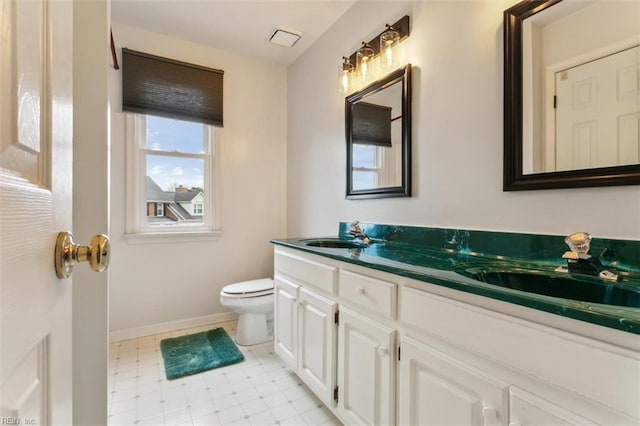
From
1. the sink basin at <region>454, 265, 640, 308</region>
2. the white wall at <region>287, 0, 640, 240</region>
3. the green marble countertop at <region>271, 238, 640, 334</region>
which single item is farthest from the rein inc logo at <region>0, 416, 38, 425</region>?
the white wall at <region>287, 0, 640, 240</region>

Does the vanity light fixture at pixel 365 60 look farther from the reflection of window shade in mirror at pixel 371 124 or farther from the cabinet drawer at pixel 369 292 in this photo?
the cabinet drawer at pixel 369 292

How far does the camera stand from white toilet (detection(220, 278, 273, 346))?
220 centimetres

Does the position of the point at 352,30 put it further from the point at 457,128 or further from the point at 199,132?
the point at 199,132

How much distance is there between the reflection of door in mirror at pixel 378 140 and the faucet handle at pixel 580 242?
91 cm

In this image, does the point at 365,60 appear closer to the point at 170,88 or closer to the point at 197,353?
the point at 170,88

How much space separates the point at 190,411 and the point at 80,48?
5.46 ft

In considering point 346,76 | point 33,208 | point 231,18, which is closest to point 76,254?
point 33,208

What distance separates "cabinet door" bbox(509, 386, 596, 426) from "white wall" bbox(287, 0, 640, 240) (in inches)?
24.7

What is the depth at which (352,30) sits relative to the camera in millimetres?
2119

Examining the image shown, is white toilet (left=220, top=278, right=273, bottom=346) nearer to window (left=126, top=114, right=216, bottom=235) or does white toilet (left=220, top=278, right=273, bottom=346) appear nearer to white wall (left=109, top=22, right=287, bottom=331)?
white wall (left=109, top=22, right=287, bottom=331)

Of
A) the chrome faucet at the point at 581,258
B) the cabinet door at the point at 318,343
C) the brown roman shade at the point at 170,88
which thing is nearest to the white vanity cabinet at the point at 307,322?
the cabinet door at the point at 318,343

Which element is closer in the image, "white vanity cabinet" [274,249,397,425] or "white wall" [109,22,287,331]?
"white vanity cabinet" [274,249,397,425]

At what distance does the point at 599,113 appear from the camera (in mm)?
1028

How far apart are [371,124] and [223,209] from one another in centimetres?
155
